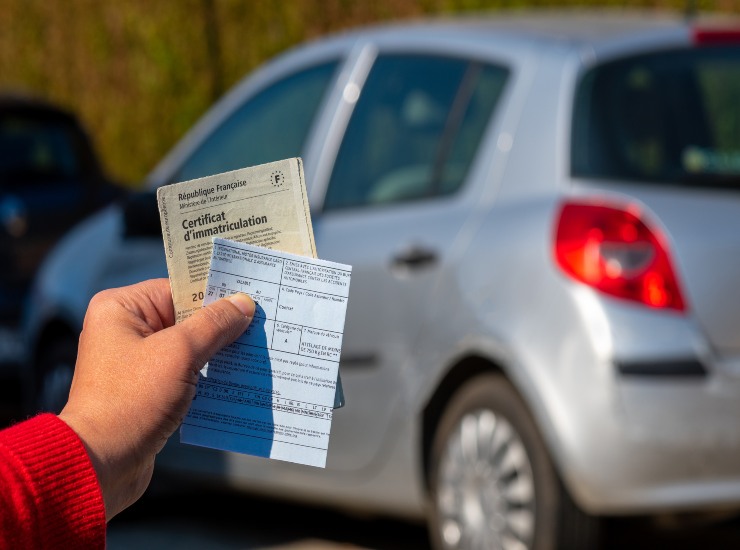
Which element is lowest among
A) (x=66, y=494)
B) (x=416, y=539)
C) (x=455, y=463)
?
(x=416, y=539)

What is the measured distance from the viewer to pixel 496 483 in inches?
169

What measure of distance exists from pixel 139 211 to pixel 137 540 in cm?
120

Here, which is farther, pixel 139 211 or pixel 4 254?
pixel 4 254

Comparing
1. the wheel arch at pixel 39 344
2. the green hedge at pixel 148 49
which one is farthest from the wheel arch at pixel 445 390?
the green hedge at pixel 148 49

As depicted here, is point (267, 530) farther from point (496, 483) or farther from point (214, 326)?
point (214, 326)

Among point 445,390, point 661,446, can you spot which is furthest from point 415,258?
point 661,446

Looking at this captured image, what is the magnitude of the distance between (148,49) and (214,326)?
11.1 metres

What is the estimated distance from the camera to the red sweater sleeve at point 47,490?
4.86 feet

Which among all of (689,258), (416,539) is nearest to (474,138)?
(689,258)

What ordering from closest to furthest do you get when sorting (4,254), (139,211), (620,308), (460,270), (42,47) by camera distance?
(620,308) < (460,270) < (139,211) < (4,254) < (42,47)

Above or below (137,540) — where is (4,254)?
above

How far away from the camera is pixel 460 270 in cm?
439

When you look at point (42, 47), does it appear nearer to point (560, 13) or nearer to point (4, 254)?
point (4, 254)

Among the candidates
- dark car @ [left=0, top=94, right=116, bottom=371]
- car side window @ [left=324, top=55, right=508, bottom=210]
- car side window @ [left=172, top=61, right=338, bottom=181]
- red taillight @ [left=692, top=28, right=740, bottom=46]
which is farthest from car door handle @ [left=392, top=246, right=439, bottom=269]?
dark car @ [left=0, top=94, right=116, bottom=371]
